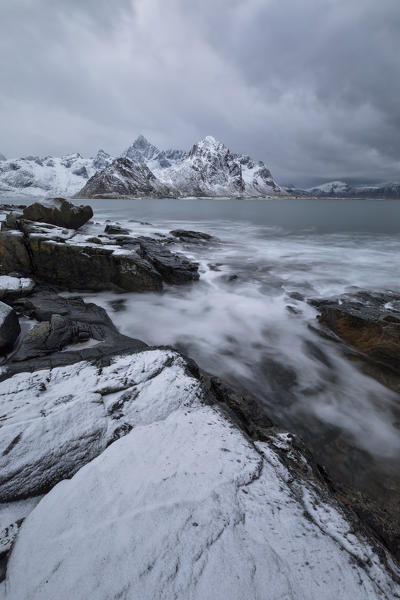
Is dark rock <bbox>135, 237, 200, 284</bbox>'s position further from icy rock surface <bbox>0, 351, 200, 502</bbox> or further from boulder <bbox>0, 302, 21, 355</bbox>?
icy rock surface <bbox>0, 351, 200, 502</bbox>

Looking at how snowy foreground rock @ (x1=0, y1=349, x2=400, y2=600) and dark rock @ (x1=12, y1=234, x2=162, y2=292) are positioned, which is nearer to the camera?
snowy foreground rock @ (x1=0, y1=349, x2=400, y2=600)

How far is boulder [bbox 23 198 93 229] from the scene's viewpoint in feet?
52.2

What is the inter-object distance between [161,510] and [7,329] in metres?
4.12

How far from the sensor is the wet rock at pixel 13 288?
254 inches

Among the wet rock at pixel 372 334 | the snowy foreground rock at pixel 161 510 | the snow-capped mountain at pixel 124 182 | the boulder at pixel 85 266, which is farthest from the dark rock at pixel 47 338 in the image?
the snow-capped mountain at pixel 124 182

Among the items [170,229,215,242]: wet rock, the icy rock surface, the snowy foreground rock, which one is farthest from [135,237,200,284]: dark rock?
[170,229,215,242]: wet rock

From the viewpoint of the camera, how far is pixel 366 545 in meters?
1.89

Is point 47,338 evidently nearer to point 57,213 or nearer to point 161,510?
point 161,510

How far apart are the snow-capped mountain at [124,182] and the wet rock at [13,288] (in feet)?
511

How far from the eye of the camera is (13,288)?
6660 mm

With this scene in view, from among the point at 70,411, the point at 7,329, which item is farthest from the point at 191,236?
the point at 70,411

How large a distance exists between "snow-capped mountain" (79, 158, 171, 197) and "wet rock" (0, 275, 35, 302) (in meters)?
156

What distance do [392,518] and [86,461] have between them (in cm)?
309

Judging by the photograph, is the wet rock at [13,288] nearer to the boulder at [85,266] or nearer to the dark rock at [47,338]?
the boulder at [85,266]
